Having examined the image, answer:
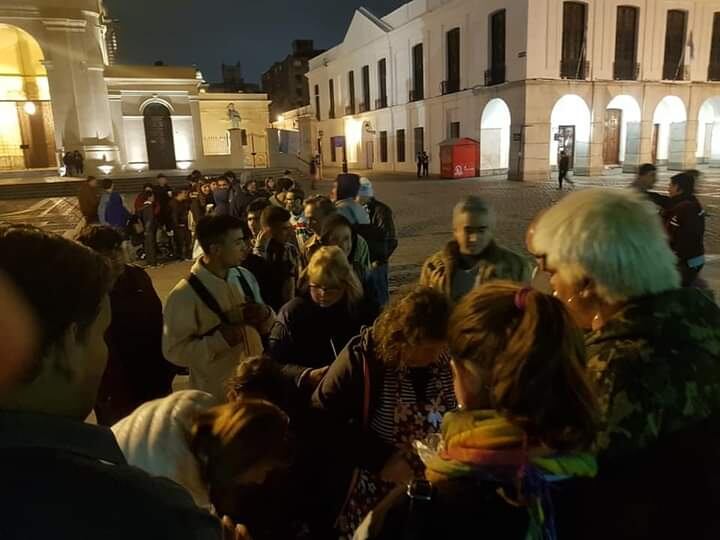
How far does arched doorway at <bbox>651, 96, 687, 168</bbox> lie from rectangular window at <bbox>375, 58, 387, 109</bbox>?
18.2 meters

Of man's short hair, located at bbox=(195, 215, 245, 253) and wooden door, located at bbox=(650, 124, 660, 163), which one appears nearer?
man's short hair, located at bbox=(195, 215, 245, 253)

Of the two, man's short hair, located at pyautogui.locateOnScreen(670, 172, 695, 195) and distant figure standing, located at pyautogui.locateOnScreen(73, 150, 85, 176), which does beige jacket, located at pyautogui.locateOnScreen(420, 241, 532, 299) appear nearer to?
man's short hair, located at pyautogui.locateOnScreen(670, 172, 695, 195)

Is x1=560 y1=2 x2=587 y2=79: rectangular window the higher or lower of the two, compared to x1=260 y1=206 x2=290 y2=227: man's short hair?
higher

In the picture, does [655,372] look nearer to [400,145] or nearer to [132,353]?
[132,353]

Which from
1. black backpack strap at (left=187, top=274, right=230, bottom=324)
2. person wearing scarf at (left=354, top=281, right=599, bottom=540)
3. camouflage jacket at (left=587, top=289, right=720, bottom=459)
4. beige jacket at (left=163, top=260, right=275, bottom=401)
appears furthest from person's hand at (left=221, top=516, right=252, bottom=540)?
black backpack strap at (left=187, top=274, right=230, bottom=324)

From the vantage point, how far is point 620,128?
3005 cm

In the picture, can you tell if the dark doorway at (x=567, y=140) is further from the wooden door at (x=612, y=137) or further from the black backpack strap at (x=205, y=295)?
the black backpack strap at (x=205, y=295)

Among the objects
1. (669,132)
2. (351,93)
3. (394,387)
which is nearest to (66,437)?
(394,387)

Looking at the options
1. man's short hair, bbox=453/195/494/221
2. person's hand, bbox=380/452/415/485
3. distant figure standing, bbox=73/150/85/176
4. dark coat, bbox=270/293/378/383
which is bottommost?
person's hand, bbox=380/452/415/485

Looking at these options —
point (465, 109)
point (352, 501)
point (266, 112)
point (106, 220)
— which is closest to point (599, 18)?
point (465, 109)

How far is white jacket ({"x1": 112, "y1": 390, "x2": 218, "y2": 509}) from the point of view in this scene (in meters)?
1.46

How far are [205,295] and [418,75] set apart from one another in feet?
116

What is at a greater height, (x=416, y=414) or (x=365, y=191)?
(x=365, y=191)

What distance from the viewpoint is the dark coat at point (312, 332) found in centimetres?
272
